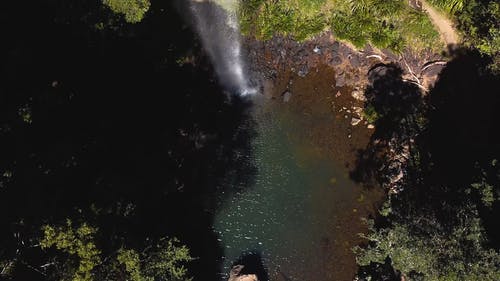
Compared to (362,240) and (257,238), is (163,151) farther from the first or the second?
(362,240)

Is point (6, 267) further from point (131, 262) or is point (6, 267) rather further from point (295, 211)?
point (295, 211)

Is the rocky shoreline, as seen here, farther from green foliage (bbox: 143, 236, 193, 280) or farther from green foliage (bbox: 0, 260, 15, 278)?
green foliage (bbox: 0, 260, 15, 278)

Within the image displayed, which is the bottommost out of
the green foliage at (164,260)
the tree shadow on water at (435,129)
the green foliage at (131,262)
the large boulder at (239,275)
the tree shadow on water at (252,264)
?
the green foliage at (131,262)

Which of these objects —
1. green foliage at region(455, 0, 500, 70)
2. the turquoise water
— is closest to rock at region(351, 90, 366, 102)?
the turquoise water

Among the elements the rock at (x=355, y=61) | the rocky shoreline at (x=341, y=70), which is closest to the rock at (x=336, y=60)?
the rocky shoreline at (x=341, y=70)

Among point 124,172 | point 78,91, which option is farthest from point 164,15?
point 124,172

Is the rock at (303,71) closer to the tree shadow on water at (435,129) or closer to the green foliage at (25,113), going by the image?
the tree shadow on water at (435,129)

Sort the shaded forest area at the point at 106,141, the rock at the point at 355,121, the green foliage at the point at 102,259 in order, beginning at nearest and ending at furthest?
the green foliage at the point at 102,259 < the shaded forest area at the point at 106,141 < the rock at the point at 355,121
